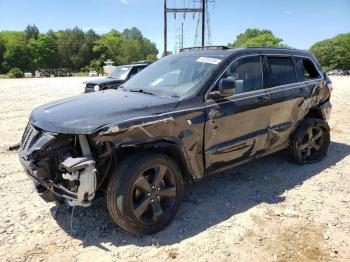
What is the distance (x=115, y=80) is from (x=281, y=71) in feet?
25.6

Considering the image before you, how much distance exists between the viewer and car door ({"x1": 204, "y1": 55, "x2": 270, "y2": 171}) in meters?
3.96

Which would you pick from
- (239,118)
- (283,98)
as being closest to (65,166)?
(239,118)

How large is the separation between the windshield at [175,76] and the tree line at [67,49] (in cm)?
8222

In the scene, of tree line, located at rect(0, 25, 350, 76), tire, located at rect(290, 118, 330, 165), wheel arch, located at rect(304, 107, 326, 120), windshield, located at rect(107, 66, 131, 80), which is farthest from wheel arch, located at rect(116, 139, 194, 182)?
tree line, located at rect(0, 25, 350, 76)

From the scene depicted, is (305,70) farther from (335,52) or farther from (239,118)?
(335,52)

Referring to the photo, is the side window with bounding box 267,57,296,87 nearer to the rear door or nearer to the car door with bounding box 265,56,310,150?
the car door with bounding box 265,56,310,150

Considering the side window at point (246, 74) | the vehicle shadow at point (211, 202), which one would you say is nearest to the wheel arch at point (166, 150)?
the vehicle shadow at point (211, 202)

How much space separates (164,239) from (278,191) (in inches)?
76.1

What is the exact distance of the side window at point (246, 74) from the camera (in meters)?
4.31

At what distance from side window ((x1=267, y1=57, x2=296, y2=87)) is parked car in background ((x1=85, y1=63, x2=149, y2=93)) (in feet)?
24.1

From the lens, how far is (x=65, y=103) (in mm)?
3910

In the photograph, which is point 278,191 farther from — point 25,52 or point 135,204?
point 25,52

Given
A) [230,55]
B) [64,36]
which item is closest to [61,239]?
[230,55]

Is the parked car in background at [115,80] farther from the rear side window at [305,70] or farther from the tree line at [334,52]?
the tree line at [334,52]
